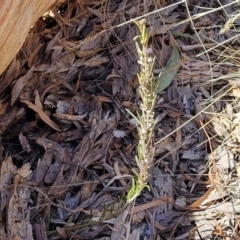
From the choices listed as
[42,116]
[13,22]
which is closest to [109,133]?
[42,116]

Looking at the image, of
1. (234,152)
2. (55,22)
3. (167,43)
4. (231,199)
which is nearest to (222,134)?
(234,152)

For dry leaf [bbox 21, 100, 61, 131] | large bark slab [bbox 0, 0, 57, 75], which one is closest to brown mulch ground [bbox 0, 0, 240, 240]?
dry leaf [bbox 21, 100, 61, 131]

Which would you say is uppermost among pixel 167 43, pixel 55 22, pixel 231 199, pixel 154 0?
pixel 55 22

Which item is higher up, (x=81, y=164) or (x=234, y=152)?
(x=81, y=164)

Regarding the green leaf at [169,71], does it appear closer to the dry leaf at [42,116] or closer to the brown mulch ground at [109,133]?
the brown mulch ground at [109,133]

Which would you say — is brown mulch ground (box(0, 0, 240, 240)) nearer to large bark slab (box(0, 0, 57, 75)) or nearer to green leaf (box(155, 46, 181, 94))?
green leaf (box(155, 46, 181, 94))

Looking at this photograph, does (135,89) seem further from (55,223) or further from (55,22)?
(55,223)

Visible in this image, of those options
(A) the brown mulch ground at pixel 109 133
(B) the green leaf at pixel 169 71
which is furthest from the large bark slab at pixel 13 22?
(B) the green leaf at pixel 169 71
